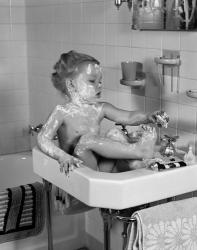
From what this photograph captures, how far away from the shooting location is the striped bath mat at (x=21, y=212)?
2047 millimetres

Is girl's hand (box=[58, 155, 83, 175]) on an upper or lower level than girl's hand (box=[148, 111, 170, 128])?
lower

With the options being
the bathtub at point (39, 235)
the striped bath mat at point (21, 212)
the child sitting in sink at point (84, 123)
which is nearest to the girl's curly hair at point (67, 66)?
the child sitting in sink at point (84, 123)

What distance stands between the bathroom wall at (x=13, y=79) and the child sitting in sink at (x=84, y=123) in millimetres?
1449

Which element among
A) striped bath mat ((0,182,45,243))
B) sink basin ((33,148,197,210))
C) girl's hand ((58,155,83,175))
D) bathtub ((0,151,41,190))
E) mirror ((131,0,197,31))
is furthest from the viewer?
bathtub ((0,151,41,190))

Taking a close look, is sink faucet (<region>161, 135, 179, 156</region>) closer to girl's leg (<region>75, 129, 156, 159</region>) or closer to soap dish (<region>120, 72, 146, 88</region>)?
girl's leg (<region>75, 129, 156, 159</region>)

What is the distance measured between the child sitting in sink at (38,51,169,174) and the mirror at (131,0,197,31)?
1.22 ft

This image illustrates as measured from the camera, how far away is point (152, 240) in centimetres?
144

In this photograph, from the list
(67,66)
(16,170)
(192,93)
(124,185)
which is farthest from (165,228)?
(16,170)

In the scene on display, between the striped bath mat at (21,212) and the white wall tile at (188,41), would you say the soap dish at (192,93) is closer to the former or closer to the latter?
the white wall tile at (188,41)

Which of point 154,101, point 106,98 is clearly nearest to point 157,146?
point 154,101

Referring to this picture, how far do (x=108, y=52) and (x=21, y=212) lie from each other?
2.72 feet

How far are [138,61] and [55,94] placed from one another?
82cm

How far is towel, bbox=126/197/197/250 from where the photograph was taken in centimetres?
142

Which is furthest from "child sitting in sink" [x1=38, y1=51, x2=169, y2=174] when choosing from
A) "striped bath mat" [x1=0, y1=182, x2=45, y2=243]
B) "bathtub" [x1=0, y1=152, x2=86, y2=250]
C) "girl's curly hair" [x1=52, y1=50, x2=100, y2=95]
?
"bathtub" [x1=0, y1=152, x2=86, y2=250]
